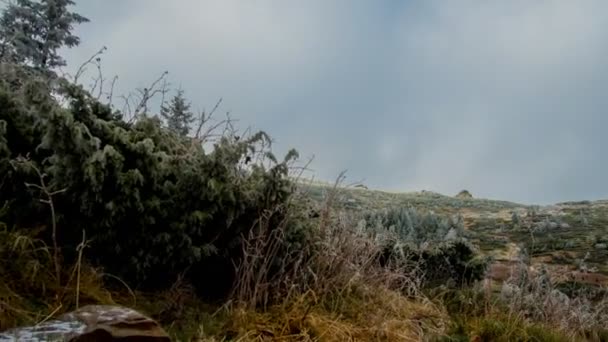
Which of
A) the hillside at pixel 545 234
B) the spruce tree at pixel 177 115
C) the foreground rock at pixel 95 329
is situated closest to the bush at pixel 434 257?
the hillside at pixel 545 234

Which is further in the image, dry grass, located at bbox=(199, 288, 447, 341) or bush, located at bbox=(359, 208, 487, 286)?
bush, located at bbox=(359, 208, 487, 286)

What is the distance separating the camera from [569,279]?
7.28 meters

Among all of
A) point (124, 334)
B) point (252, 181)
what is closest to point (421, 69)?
point (252, 181)

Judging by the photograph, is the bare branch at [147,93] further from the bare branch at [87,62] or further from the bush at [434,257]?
the bush at [434,257]

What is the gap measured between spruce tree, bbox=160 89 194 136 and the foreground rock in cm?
201

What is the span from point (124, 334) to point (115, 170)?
1.10 meters

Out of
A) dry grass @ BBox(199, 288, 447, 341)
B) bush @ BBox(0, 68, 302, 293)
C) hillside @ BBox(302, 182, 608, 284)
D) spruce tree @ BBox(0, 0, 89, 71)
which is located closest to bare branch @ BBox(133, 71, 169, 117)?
bush @ BBox(0, 68, 302, 293)

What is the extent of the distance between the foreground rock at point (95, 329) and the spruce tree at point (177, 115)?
79.0 inches

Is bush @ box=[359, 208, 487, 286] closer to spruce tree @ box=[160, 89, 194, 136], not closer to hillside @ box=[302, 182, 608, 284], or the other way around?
hillside @ box=[302, 182, 608, 284]

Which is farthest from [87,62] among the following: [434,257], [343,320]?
[434,257]

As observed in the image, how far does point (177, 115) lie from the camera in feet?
20.0

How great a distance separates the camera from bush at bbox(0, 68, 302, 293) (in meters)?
3.54

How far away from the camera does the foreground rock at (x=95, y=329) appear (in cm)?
272

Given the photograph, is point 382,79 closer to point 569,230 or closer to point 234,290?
point 569,230
